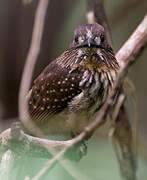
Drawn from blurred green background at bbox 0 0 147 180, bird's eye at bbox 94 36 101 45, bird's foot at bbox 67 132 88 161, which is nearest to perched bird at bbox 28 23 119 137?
bird's eye at bbox 94 36 101 45

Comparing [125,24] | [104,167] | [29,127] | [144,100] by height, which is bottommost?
[144,100]

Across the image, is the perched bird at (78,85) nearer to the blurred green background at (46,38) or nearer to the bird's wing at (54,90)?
the bird's wing at (54,90)

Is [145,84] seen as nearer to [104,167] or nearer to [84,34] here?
[84,34]

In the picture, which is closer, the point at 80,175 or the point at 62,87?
the point at 80,175

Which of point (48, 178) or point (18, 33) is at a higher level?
point (48, 178)

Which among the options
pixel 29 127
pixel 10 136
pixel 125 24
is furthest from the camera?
pixel 125 24

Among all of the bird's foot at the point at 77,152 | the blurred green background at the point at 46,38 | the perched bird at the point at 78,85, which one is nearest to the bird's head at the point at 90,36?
the perched bird at the point at 78,85

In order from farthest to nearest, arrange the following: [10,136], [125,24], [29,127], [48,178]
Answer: [125,24] → [29,127] → [10,136] → [48,178]

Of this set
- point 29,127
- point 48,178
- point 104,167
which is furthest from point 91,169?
point 29,127
